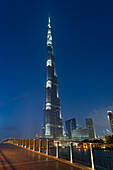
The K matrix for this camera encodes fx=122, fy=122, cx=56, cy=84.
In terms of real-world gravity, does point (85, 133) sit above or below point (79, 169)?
below

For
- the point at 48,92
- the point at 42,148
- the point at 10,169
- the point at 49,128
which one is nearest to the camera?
the point at 10,169

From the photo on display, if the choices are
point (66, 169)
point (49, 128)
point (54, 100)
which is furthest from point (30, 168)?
point (54, 100)

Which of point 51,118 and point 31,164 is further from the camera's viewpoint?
point 51,118

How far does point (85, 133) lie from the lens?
635ft

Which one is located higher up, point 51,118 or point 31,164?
point 51,118

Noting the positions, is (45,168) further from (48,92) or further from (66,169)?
(48,92)

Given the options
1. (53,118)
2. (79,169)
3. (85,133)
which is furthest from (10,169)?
(85,133)

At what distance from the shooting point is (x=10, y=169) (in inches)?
190

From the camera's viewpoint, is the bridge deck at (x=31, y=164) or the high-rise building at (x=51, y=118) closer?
the bridge deck at (x=31, y=164)

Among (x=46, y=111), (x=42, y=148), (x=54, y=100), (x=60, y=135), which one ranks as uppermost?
(x=54, y=100)

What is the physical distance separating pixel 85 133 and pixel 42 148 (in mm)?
202515

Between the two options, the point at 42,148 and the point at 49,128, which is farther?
the point at 49,128

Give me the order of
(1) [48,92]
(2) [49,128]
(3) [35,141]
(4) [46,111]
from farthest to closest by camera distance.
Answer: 1. (1) [48,92]
2. (4) [46,111]
3. (2) [49,128]
4. (3) [35,141]

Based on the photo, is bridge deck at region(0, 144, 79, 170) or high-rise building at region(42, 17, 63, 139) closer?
bridge deck at region(0, 144, 79, 170)
